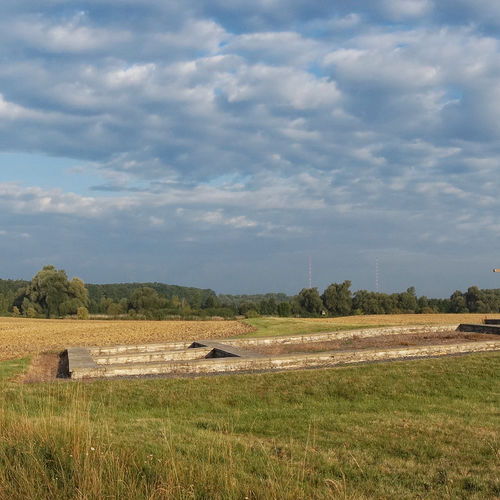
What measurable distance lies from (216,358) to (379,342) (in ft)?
24.2

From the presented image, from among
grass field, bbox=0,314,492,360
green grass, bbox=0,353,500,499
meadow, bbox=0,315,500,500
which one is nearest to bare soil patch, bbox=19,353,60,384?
meadow, bbox=0,315,500,500

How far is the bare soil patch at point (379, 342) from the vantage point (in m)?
15.7

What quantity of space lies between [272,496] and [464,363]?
9058mm

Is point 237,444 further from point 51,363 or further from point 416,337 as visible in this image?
point 416,337

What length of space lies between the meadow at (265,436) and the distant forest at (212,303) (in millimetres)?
36573

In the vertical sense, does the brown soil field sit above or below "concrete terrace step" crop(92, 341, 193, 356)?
below

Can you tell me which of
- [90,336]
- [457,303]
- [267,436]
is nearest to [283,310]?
[90,336]

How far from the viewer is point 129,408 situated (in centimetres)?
852

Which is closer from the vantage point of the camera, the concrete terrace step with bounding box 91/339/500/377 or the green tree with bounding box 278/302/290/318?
the concrete terrace step with bounding box 91/339/500/377

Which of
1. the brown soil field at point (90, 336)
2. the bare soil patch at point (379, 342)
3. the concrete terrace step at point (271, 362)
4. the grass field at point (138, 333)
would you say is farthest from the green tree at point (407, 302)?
the concrete terrace step at point (271, 362)

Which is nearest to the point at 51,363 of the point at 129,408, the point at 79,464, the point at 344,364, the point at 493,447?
the point at 129,408

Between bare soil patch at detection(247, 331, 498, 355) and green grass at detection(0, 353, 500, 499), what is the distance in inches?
176

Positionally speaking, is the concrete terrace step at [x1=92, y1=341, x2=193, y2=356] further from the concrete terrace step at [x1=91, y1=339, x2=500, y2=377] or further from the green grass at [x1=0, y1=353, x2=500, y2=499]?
the green grass at [x1=0, y1=353, x2=500, y2=499]

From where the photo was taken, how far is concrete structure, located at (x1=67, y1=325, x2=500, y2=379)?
11344mm
